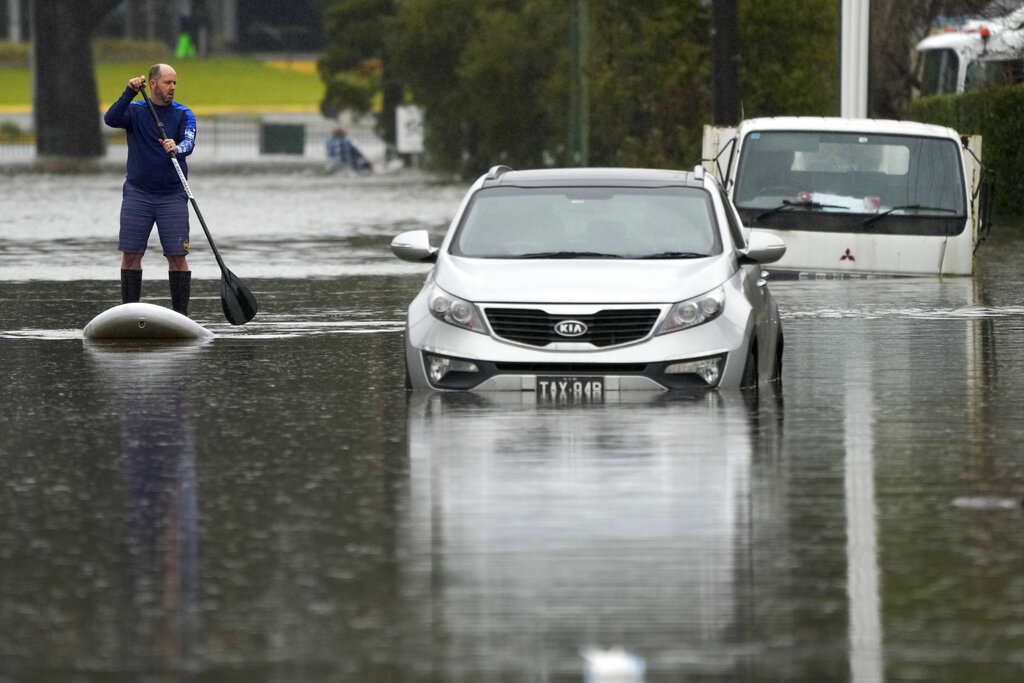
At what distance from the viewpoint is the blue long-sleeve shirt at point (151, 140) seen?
17.1 m

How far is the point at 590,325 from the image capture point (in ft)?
41.8

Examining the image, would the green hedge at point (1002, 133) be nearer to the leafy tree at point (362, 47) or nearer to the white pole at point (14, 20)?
the leafy tree at point (362, 47)

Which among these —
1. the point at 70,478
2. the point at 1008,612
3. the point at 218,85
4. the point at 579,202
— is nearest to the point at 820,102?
the point at 579,202

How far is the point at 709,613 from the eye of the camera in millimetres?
7520

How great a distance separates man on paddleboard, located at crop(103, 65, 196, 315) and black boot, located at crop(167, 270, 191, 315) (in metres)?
0.13

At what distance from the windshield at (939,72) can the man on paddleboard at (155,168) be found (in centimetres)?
2220

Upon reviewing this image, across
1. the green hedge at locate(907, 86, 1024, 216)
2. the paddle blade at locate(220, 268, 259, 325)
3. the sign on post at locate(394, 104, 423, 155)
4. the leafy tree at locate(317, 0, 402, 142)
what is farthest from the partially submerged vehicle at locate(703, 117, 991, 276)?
the sign on post at locate(394, 104, 423, 155)

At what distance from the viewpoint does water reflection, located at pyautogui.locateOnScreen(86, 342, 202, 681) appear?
7191mm

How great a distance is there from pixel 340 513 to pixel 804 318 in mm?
9590

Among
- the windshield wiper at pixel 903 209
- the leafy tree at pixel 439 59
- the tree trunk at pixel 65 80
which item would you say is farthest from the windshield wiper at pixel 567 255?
the tree trunk at pixel 65 80

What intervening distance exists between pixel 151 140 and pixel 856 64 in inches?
685

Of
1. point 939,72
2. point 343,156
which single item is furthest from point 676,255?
point 343,156

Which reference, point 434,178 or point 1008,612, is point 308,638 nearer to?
point 1008,612

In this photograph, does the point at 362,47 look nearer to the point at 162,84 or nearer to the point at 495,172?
the point at 162,84
